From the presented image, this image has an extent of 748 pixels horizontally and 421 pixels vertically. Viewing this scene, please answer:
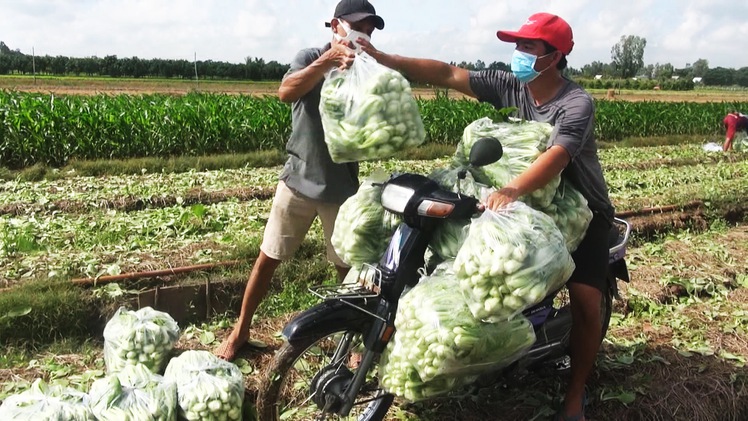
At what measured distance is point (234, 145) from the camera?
44.1 ft

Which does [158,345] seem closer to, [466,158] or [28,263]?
[466,158]

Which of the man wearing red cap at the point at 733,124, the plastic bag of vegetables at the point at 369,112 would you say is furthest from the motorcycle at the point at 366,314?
the man wearing red cap at the point at 733,124

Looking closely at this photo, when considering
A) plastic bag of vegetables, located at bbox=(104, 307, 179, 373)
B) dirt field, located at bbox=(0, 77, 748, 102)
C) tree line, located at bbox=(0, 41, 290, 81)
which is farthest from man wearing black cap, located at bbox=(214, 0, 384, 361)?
tree line, located at bbox=(0, 41, 290, 81)

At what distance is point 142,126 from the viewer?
12406mm

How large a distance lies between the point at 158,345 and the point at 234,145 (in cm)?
1017

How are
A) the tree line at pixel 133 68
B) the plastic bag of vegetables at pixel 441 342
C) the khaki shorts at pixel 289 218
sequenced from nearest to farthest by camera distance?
the plastic bag of vegetables at pixel 441 342, the khaki shorts at pixel 289 218, the tree line at pixel 133 68

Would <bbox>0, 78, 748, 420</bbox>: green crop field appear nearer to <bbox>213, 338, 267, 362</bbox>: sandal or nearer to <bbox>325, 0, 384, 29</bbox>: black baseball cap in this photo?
<bbox>213, 338, 267, 362</bbox>: sandal

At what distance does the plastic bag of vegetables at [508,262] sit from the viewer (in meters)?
2.55

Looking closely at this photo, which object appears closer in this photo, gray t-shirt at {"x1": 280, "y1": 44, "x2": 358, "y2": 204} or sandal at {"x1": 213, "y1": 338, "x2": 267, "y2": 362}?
gray t-shirt at {"x1": 280, "y1": 44, "x2": 358, "y2": 204}

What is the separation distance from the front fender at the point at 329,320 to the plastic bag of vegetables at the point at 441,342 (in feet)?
0.68

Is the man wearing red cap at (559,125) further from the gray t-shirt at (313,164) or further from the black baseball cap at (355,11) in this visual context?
the gray t-shirt at (313,164)

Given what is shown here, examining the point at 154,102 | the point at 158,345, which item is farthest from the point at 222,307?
the point at 154,102

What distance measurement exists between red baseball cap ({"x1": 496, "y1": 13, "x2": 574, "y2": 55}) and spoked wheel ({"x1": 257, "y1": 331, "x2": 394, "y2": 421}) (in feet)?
5.56

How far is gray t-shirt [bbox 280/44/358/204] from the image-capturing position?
12.6ft
